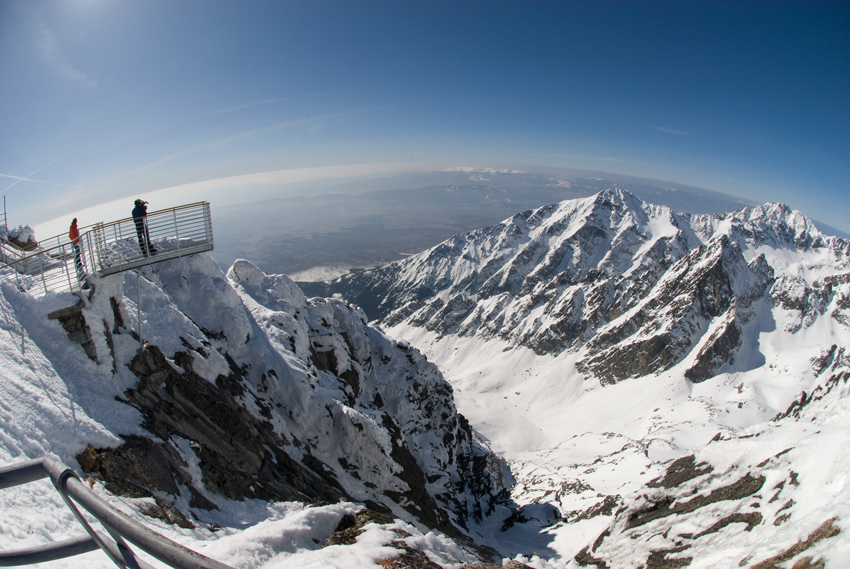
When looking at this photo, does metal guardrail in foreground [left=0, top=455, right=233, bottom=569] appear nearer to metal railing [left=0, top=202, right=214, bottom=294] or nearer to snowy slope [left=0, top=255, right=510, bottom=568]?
snowy slope [left=0, top=255, right=510, bottom=568]

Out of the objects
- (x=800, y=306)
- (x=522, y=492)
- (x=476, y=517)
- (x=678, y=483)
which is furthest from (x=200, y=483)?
(x=800, y=306)

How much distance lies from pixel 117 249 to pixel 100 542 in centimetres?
2141

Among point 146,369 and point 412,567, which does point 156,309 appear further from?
point 412,567

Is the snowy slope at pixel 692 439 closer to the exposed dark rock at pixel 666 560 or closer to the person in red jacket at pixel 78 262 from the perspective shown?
the exposed dark rock at pixel 666 560

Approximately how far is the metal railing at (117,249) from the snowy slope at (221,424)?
116cm

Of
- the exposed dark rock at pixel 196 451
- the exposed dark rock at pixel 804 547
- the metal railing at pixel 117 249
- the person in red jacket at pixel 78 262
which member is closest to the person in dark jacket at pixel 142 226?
the metal railing at pixel 117 249

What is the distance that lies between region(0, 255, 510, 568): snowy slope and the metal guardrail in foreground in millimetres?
8005

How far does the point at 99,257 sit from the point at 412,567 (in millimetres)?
19577

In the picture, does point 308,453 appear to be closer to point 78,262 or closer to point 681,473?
point 78,262

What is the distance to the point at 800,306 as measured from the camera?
19488cm

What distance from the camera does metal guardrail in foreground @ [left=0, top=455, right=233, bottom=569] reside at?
299 cm

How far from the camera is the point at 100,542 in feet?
10.8

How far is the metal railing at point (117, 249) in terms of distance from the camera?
63.6ft

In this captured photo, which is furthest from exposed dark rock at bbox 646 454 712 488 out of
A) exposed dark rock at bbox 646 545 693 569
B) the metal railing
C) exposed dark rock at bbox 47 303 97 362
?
exposed dark rock at bbox 47 303 97 362
